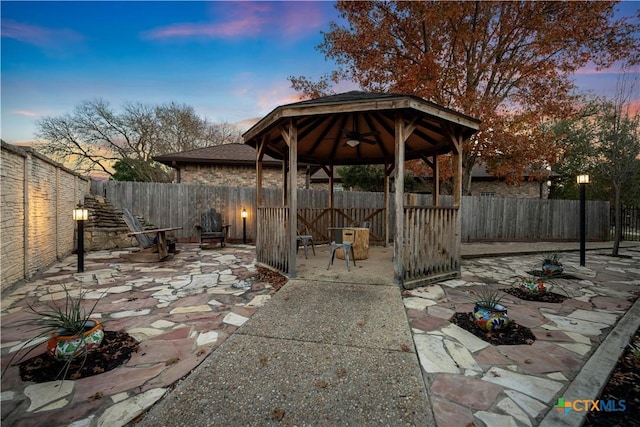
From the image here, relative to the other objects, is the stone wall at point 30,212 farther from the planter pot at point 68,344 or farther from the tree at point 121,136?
the tree at point 121,136

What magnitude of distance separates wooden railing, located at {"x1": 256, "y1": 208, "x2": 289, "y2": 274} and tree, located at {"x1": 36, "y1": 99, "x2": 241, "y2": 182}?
15.2 metres

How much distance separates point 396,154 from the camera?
12.5 feet

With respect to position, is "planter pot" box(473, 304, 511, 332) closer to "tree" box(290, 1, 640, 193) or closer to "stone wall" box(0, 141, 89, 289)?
"stone wall" box(0, 141, 89, 289)

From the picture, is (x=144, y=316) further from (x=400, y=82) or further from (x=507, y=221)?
(x=507, y=221)

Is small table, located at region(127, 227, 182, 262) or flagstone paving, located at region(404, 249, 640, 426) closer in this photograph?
flagstone paving, located at region(404, 249, 640, 426)

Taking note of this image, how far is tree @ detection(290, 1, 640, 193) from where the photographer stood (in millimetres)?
7945

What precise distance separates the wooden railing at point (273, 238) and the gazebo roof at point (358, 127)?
140 cm

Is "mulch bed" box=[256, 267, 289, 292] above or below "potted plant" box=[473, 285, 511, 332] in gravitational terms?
below

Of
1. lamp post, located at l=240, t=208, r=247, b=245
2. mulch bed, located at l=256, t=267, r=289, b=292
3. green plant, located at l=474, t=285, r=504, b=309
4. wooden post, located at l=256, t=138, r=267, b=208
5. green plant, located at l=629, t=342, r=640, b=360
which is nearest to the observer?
green plant, located at l=629, t=342, r=640, b=360

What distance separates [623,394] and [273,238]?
4.20m

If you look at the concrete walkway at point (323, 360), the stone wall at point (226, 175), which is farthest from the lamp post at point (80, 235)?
the stone wall at point (226, 175)

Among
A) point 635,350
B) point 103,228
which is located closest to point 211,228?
point 103,228

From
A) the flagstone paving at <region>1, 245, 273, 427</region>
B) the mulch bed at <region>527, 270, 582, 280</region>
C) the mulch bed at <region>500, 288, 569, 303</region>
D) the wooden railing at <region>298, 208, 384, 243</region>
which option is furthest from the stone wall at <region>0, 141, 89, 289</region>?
the mulch bed at <region>527, 270, 582, 280</region>

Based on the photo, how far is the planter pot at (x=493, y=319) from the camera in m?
2.57
